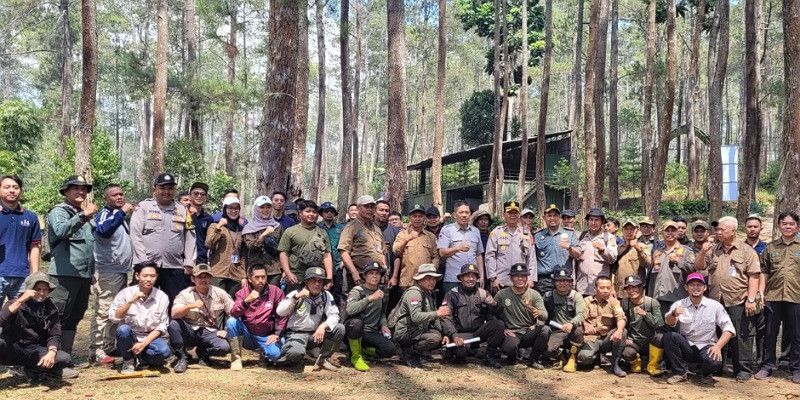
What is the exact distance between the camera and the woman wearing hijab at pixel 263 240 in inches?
277

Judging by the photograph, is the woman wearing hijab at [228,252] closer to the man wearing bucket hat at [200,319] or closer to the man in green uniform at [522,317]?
the man wearing bucket hat at [200,319]

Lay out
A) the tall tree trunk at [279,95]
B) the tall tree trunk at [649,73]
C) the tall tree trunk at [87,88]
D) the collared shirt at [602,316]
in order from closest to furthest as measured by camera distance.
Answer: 1. the collared shirt at [602,316]
2. the tall tree trunk at [279,95]
3. the tall tree trunk at [87,88]
4. the tall tree trunk at [649,73]

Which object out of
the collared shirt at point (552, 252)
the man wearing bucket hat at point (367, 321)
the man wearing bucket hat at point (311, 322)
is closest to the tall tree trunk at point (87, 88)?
the man wearing bucket hat at point (311, 322)

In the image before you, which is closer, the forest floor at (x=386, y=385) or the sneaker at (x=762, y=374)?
the forest floor at (x=386, y=385)

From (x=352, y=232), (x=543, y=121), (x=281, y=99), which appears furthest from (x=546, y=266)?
(x=543, y=121)

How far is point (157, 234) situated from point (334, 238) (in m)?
2.16

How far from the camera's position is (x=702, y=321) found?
6.49 meters

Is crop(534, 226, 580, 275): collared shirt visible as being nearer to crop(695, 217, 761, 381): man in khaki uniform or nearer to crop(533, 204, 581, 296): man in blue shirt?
crop(533, 204, 581, 296): man in blue shirt

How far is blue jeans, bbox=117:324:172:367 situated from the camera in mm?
5875

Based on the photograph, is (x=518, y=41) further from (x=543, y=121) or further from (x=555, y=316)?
(x=555, y=316)

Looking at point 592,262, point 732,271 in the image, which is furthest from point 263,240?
point 732,271

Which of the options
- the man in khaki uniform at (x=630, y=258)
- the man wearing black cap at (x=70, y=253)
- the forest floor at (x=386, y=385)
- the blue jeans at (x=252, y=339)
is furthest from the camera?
the man in khaki uniform at (x=630, y=258)

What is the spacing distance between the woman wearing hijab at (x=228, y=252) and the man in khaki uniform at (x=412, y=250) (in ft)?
5.81

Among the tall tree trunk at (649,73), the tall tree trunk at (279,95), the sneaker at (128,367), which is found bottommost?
the sneaker at (128,367)
